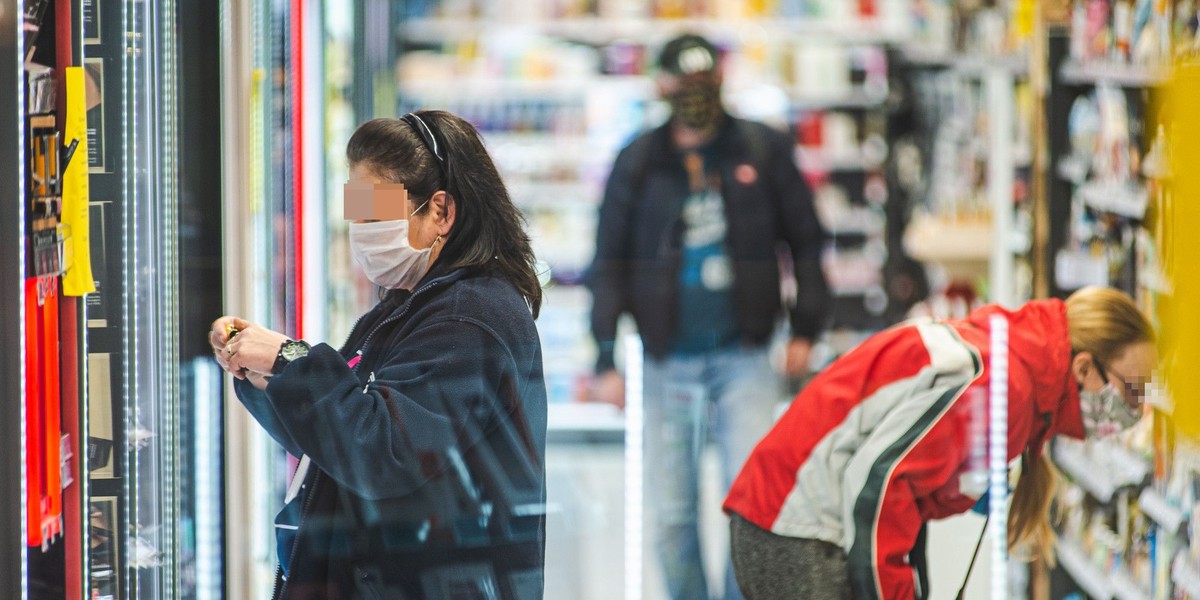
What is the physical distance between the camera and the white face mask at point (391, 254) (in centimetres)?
167

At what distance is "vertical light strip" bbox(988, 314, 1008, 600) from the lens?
6.89 feet

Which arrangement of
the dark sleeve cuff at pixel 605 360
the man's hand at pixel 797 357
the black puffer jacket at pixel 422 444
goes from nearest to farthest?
the black puffer jacket at pixel 422 444 → the dark sleeve cuff at pixel 605 360 → the man's hand at pixel 797 357

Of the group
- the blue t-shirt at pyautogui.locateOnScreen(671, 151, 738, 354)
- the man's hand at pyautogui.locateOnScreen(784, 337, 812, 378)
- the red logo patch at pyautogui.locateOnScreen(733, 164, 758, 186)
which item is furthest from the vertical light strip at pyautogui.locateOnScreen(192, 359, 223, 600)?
the red logo patch at pyautogui.locateOnScreen(733, 164, 758, 186)

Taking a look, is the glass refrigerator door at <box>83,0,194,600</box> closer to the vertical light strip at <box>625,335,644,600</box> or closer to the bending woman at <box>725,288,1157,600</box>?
the vertical light strip at <box>625,335,644,600</box>

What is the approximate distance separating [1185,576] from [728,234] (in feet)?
3.28

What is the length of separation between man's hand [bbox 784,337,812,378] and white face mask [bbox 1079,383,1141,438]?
523 millimetres

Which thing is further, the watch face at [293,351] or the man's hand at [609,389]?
the man's hand at [609,389]

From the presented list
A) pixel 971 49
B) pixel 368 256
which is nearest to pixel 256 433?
pixel 368 256

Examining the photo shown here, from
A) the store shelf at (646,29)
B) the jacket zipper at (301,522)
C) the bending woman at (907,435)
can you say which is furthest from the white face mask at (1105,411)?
the store shelf at (646,29)

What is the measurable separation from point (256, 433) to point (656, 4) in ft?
14.2

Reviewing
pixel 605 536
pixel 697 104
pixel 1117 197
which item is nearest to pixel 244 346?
pixel 605 536

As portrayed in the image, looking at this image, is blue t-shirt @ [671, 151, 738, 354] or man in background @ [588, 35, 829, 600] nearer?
man in background @ [588, 35, 829, 600]

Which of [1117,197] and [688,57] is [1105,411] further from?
[688,57]

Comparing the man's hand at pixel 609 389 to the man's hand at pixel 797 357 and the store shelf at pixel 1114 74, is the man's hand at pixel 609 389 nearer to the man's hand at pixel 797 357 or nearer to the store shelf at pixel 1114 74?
the man's hand at pixel 797 357
